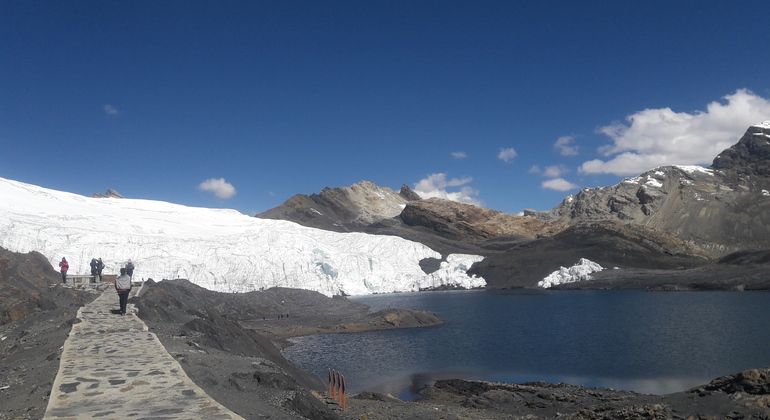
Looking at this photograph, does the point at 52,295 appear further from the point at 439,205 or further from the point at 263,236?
the point at 439,205

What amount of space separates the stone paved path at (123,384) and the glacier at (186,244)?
131ft

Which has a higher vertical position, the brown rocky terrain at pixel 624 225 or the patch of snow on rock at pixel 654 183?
the patch of snow on rock at pixel 654 183

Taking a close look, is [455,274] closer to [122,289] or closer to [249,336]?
[249,336]

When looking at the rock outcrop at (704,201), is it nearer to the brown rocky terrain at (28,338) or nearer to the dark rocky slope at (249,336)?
the dark rocky slope at (249,336)

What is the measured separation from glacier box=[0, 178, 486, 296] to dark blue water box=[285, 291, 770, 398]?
17715 mm

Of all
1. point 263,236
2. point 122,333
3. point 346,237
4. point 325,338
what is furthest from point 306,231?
point 122,333

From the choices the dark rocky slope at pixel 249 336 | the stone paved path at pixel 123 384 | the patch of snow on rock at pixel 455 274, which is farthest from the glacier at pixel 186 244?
the stone paved path at pixel 123 384

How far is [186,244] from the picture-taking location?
2174 inches

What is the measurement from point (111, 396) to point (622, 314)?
1862 inches

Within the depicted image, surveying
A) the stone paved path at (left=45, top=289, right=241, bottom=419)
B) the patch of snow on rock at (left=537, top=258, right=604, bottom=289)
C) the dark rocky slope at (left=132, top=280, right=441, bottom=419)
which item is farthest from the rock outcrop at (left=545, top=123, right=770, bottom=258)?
the stone paved path at (left=45, top=289, right=241, bottom=419)

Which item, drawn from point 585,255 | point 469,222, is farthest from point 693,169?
point 585,255

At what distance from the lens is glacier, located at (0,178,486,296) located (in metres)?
48.5

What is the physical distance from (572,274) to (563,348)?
195ft

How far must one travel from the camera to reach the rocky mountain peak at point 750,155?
150m
